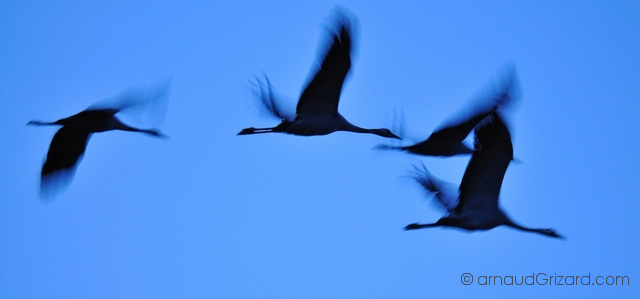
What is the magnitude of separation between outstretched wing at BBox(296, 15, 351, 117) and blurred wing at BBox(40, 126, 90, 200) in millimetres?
5139

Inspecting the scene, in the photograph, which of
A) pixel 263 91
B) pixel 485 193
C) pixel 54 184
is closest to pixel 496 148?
pixel 485 193

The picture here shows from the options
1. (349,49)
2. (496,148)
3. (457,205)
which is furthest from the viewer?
→ (457,205)

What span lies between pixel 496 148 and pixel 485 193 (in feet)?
4.20

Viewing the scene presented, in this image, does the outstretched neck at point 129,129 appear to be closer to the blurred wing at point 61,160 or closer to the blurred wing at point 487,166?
the blurred wing at point 61,160

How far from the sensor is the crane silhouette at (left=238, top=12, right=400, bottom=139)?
1642 centimetres

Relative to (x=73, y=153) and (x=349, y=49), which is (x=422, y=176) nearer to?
(x=349, y=49)

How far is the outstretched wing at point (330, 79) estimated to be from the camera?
53.8 ft

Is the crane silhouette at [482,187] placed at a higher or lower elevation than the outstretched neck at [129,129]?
lower

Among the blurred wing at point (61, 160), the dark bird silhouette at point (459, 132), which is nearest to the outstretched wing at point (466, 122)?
the dark bird silhouette at point (459, 132)

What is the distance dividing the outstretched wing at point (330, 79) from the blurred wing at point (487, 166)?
298cm

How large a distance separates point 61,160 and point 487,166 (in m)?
9.26

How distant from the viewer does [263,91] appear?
18172 mm

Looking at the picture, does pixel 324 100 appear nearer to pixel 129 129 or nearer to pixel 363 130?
pixel 363 130

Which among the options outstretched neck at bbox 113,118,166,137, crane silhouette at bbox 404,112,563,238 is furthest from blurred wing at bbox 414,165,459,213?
outstretched neck at bbox 113,118,166,137
